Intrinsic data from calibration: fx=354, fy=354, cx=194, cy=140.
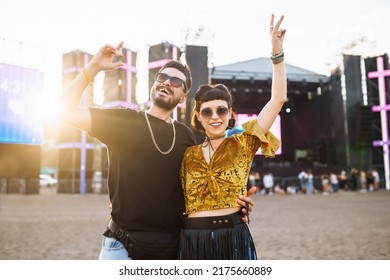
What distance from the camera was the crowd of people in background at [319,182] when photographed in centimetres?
1658

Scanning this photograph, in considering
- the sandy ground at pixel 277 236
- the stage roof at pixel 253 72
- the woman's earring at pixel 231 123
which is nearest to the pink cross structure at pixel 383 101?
the stage roof at pixel 253 72

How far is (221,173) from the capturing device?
5.90 ft

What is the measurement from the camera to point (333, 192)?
685 inches

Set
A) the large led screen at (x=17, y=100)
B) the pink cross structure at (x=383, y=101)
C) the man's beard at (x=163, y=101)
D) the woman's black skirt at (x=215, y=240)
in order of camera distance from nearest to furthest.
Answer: the woman's black skirt at (x=215, y=240) → the man's beard at (x=163, y=101) → the large led screen at (x=17, y=100) → the pink cross structure at (x=383, y=101)

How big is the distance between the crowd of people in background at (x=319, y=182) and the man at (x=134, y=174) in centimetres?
1502

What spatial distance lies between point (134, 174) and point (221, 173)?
45 centimetres

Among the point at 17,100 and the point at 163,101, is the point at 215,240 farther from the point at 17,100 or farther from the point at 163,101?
the point at 17,100

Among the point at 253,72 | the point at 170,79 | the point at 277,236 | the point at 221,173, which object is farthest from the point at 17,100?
the point at 253,72

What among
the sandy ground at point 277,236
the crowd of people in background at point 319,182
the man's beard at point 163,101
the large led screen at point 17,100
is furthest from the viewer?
the crowd of people in background at point 319,182

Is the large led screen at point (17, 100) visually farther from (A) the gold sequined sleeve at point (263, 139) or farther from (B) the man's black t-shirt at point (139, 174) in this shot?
(A) the gold sequined sleeve at point (263, 139)

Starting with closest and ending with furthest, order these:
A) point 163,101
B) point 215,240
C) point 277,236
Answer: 1. point 215,240
2. point 163,101
3. point 277,236

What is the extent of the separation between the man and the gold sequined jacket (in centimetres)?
6

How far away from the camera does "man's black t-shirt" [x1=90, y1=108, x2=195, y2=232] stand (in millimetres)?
1793
